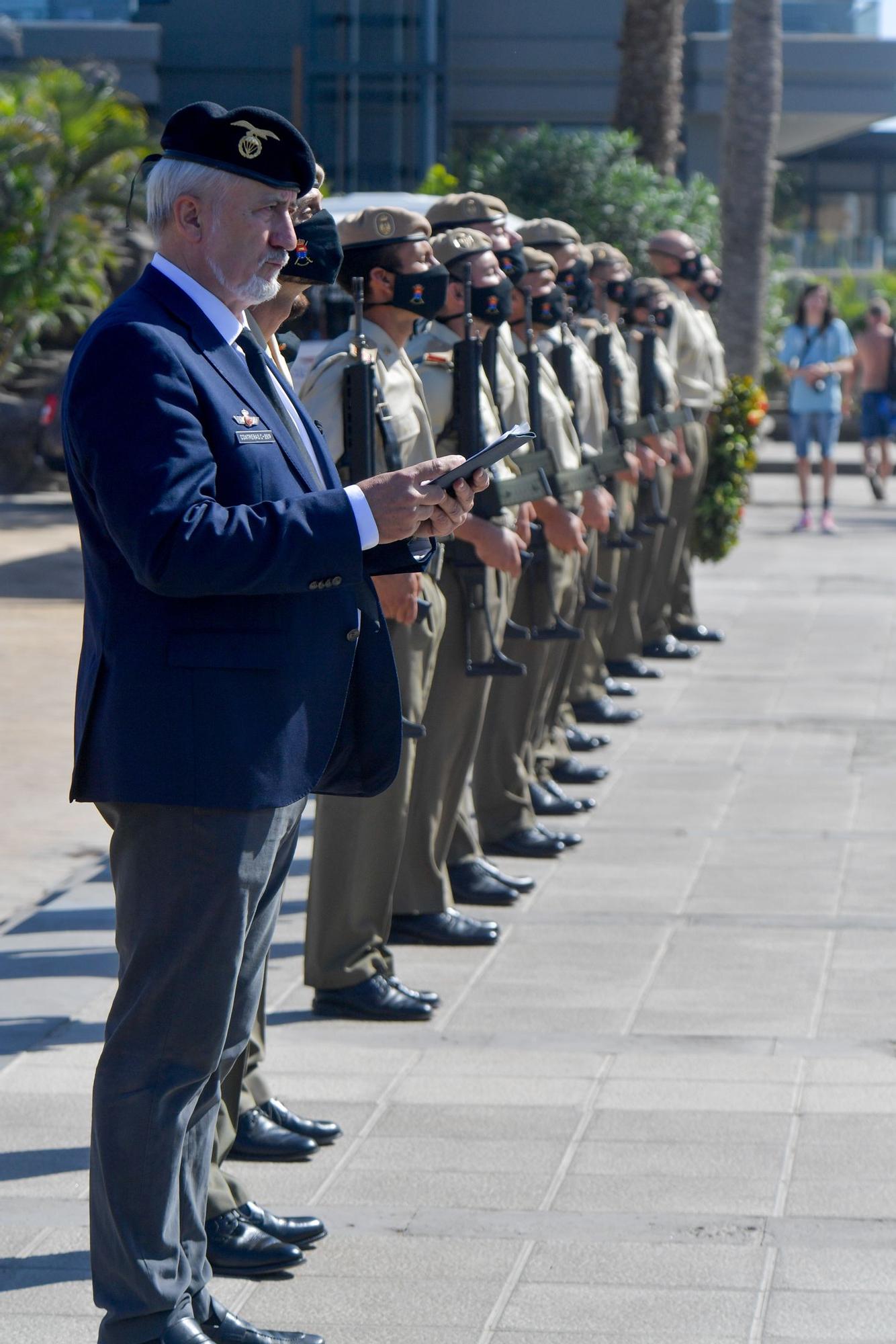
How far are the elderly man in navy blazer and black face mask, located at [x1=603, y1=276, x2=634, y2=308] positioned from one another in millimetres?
6989

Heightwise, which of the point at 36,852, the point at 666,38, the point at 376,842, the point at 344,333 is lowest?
the point at 36,852

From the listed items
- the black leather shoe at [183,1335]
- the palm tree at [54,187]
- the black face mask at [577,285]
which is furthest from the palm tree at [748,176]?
the black leather shoe at [183,1335]

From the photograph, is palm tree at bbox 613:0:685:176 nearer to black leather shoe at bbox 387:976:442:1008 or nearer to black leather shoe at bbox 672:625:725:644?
black leather shoe at bbox 672:625:725:644

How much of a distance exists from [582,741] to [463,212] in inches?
120

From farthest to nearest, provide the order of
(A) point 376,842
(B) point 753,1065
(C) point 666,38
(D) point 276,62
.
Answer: (D) point 276,62 → (C) point 666,38 → (A) point 376,842 → (B) point 753,1065

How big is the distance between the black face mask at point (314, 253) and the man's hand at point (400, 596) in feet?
3.14

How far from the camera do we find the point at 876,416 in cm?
2017

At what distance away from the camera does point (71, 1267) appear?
3971 millimetres

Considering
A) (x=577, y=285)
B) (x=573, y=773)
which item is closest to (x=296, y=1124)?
(x=573, y=773)

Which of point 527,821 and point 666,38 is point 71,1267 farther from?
point 666,38

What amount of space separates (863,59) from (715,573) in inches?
542

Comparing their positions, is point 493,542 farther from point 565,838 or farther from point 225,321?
point 225,321

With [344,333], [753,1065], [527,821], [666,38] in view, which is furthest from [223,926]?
[666,38]

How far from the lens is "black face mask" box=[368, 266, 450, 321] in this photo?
5.53 metres
